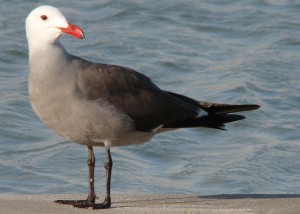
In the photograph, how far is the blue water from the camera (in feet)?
33.6

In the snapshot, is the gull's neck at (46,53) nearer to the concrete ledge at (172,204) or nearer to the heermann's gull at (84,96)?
the heermann's gull at (84,96)

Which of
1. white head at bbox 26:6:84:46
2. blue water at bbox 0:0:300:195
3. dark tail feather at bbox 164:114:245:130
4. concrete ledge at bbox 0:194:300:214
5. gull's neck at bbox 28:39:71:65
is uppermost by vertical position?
white head at bbox 26:6:84:46

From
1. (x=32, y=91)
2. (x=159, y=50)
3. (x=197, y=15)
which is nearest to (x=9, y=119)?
(x=159, y=50)

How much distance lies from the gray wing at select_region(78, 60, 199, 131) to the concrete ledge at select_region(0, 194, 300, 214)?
0.58 m

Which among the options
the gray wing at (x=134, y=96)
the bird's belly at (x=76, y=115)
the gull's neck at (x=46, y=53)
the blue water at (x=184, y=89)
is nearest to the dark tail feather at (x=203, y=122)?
the gray wing at (x=134, y=96)

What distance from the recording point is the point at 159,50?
15297 mm

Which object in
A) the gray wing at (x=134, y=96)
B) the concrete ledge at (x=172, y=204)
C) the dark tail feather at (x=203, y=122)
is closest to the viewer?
the concrete ledge at (x=172, y=204)

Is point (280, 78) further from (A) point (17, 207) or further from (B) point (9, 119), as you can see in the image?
(A) point (17, 207)

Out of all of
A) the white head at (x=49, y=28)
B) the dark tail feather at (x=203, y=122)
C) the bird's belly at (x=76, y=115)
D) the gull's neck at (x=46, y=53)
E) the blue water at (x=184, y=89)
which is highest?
the white head at (x=49, y=28)

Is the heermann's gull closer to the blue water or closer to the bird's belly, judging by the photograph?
the bird's belly

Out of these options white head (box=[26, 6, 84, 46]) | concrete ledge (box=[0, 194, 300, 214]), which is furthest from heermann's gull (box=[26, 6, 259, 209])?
concrete ledge (box=[0, 194, 300, 214])

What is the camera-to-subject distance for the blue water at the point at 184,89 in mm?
10242

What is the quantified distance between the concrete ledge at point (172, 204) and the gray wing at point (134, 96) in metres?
0.58

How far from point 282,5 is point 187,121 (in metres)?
10.3
